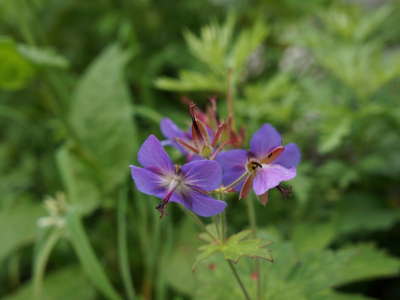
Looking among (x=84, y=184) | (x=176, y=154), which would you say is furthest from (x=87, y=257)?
(x=84, y=184)

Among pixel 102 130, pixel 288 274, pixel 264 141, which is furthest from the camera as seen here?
pixel 102 130

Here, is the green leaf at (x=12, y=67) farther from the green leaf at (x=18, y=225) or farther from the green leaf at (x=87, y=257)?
the green leaf at (x=87, y=257)

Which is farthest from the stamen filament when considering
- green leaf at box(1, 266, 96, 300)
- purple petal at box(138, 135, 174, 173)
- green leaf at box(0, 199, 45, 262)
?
green leaf at box(0, 199, 45, 262)

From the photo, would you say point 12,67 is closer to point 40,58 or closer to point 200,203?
point 40,58

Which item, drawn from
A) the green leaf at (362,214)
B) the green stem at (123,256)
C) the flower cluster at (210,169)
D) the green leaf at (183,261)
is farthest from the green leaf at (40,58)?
the green leaf at (362,214)

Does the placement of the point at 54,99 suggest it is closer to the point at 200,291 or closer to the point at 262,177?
the point at 200,291

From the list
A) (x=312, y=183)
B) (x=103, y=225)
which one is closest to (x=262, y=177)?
(x=312, y=183)
